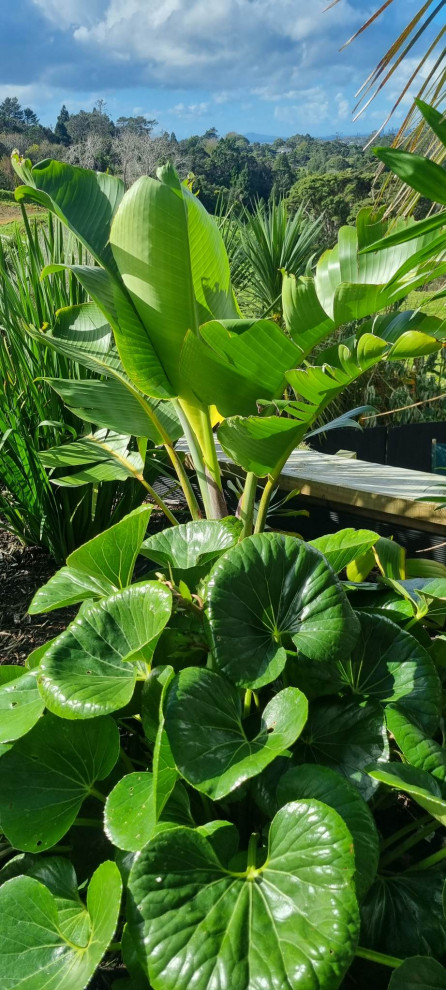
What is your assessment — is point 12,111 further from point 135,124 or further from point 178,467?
point 178,467

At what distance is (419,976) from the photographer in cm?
75

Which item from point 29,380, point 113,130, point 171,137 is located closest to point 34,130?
point 113,130

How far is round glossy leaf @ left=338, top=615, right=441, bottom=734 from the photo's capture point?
100 centimetres

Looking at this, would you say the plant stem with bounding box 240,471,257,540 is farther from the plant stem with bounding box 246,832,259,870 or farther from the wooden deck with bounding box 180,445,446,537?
the plant stem with bounding box 246,832,259,870

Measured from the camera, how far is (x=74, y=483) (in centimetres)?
189

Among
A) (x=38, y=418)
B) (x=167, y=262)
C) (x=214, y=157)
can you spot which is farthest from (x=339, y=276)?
(x=214, y=157)

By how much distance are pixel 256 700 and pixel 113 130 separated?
136ft

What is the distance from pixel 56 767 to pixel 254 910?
40cm

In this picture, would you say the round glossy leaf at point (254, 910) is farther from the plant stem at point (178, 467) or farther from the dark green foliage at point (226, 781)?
the plant stem at point (178, 467)

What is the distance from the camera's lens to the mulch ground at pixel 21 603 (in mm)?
2006

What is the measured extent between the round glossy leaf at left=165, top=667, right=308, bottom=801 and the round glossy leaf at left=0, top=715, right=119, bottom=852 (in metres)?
0.18

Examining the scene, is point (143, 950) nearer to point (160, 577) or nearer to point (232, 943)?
point (232, 943)

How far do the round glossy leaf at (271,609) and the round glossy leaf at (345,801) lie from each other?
0.13 m

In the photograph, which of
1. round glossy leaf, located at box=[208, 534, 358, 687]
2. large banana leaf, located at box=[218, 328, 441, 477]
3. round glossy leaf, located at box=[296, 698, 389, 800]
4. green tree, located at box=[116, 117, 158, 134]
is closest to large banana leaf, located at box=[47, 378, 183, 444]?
large banana leaf, located at box=[218, 328, 441, 477]
